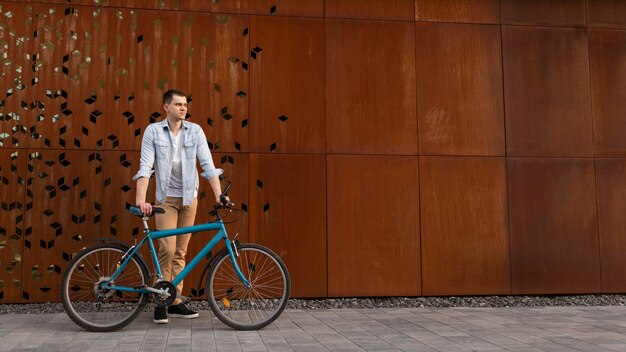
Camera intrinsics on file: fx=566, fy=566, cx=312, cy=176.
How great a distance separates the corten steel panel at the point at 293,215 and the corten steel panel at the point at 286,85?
211 mm

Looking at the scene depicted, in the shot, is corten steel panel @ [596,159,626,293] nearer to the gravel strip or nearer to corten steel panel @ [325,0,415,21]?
the gravel strip

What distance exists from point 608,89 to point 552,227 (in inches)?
76.1

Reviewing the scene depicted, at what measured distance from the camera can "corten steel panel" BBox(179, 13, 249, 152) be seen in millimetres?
6539

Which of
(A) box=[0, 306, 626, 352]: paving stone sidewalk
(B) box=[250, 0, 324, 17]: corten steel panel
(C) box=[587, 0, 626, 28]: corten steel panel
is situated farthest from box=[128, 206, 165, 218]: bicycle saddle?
(C) box=[587, 0, 626, 28]: corten steel panel

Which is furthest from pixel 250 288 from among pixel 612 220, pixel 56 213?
pixel 612 220

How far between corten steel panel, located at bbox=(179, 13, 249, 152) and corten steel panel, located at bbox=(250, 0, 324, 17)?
1.15ft

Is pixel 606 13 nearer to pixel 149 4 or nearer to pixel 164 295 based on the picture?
pixel 149 4

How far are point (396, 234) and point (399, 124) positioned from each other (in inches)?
52.1

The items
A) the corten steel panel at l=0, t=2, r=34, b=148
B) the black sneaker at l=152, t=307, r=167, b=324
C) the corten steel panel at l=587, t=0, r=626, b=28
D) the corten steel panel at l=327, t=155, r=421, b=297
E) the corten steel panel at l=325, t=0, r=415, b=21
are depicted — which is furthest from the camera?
the corten steel panel at l=587, t=0, r=626, b=28

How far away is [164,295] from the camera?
512cm

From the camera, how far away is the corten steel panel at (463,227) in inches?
267

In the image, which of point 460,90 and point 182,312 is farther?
point 460,90

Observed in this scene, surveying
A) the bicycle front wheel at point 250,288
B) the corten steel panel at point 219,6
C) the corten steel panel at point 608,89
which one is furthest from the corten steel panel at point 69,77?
the corten steel panel at point 608,89

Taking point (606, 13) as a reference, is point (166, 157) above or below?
below
